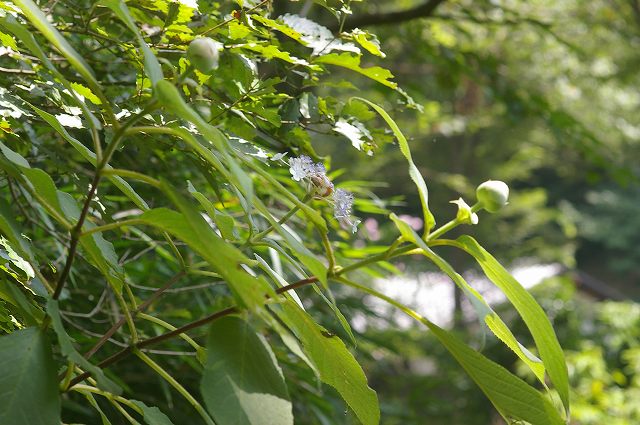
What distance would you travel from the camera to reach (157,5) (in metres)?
0.54

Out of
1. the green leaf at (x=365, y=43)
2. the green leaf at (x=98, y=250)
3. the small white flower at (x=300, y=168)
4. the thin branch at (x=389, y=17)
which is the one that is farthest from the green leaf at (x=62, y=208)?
the thin branch at (x=389, y=17)

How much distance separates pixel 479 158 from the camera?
8.10 m

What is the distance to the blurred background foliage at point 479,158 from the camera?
0.87 m

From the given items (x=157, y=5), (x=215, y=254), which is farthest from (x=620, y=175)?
(x=215, y=254)

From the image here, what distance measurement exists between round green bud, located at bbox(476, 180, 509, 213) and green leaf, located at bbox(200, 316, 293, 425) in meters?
0.13

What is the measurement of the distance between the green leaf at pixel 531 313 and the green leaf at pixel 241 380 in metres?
0.11

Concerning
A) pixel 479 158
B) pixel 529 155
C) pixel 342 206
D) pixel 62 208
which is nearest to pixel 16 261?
pixel 62 208

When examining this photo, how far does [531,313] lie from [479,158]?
25.8ft

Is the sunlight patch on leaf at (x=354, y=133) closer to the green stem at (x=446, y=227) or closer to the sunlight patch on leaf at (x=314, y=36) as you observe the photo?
the sunlight patch on leaf at (x=314, y=36)

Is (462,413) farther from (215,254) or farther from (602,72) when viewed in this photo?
(215,254)

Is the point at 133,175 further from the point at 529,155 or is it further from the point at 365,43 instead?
the point at 529,155

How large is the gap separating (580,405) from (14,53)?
248 cm

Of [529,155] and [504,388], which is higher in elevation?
[504,388]

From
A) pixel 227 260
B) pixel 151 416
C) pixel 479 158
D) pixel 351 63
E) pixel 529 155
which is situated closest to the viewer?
pixel 227 260
